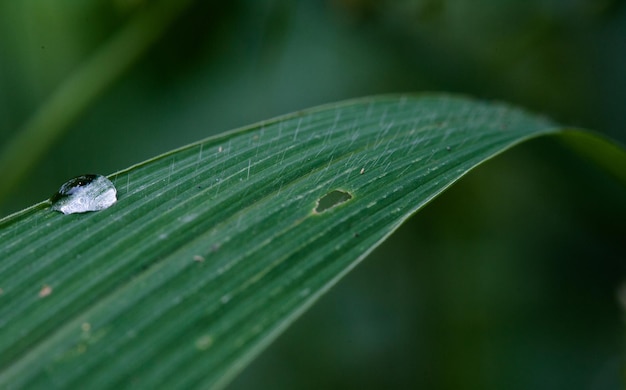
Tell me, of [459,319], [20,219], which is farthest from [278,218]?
[459,319]

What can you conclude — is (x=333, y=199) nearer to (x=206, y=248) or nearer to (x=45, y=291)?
(x=206, y=248)

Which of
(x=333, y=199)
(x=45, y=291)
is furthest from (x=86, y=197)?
(x=333, y=199)

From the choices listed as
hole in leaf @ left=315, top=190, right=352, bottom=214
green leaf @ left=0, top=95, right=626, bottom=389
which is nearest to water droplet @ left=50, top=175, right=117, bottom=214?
green leaf @ left=0, top=95, right=626, bottom=389

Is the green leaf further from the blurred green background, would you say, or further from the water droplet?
the blurred green background

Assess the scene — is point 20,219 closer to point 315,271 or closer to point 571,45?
point 315,271

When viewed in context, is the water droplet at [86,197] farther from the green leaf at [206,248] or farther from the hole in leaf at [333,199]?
the hole in leaf at [333,199]

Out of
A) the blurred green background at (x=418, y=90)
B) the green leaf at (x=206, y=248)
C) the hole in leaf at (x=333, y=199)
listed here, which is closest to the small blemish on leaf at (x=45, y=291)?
the green leaf at (x=206, y=248)
